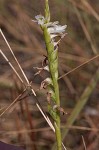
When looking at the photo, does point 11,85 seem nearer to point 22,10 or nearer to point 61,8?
point 61,8

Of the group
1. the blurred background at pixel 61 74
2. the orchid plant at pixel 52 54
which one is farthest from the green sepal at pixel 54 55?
the blurred background at pixel 61 74

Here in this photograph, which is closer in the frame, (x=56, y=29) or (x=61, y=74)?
(x=56, y=29)

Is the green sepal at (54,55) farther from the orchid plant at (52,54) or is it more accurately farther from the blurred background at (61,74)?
the blurred background at (61,74)

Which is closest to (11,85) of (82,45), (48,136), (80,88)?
(48,136)

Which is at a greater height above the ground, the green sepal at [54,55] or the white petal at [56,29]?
the white petal at [56,29]

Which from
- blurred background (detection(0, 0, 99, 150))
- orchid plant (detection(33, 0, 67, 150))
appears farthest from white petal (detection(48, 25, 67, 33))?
blurred background (detection(0, 0, 99, 150))

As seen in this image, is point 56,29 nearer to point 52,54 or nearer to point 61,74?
point 52,54

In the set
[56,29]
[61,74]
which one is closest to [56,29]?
[56,29]

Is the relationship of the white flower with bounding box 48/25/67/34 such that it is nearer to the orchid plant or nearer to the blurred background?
the orchid plant
